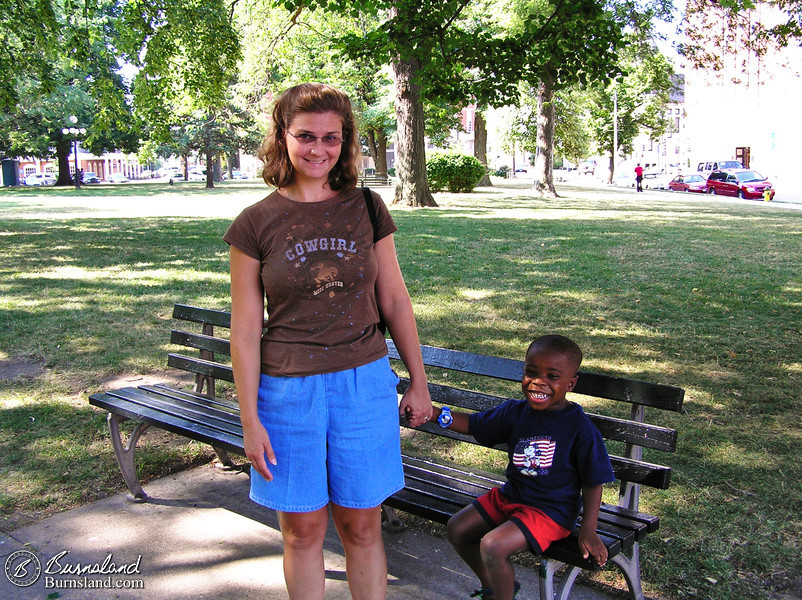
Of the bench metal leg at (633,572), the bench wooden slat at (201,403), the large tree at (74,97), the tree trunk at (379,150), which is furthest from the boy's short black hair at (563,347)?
the tree trunk at (379,150)

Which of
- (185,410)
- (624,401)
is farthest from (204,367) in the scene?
(624,401)

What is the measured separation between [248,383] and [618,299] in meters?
6.97

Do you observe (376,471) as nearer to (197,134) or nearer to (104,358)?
(104,358)

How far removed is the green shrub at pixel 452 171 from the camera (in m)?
31.6

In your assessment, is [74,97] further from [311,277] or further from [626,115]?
[311,277]

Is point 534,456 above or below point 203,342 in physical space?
below

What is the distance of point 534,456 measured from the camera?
2.63 metres

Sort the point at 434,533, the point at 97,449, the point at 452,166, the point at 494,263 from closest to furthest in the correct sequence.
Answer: the point at 434,533 → the point at 97,449 → the point at 494,263 → the point at 452,166

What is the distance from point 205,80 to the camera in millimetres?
15148

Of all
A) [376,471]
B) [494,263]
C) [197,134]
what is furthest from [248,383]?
[197,134]

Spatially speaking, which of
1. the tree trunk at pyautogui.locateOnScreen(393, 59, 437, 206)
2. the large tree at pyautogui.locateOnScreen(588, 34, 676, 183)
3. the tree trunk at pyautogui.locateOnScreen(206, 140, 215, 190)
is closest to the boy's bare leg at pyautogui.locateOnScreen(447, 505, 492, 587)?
the tree trunk at pyautogui.locateOnScreen(393, 59, 437, 206)

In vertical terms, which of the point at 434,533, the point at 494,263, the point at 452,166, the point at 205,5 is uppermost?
the point at 205,5

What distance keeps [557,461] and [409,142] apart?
18892mm

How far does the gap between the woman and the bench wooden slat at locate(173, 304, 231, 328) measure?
68.4 inches
